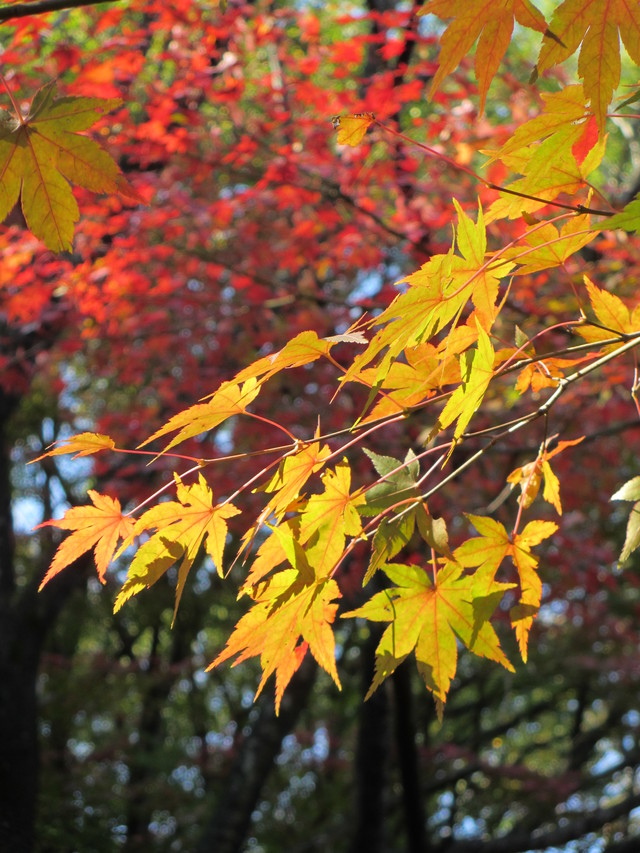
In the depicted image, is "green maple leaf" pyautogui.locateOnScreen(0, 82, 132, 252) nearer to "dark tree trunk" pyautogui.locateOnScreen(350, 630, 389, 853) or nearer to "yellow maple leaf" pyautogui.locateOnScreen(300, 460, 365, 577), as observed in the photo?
"yellow maple leaf" pyautogui.locateOnScreen(300, 460, 365, 577)

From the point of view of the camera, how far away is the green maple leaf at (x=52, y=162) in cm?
124

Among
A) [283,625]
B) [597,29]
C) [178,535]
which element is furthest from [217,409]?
[597,29]

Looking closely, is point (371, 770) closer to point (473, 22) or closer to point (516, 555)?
point (516, 555)

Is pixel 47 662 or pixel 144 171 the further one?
pixel 47 662

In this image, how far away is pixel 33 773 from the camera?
517cm

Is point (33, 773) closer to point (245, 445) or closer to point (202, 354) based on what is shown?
point (245, 445)

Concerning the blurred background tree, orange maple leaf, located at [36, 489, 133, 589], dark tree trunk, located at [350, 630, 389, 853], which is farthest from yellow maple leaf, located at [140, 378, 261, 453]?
dark tree trunk, located at [350, 630, 389, 853]

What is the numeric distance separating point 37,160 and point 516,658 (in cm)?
763

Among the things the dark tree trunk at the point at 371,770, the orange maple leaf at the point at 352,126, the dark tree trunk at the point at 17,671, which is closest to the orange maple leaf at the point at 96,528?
the orange maple leaf at the point at 352,126

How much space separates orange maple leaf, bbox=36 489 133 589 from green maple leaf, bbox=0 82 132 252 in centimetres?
40

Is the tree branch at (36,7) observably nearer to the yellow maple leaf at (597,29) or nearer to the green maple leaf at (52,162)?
the green maple leaf at (52,162)

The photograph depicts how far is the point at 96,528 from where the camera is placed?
4.00 feet

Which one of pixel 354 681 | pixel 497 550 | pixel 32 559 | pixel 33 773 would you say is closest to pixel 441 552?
pixel 497 550

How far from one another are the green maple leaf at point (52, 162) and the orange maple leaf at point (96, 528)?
15.7 inches
